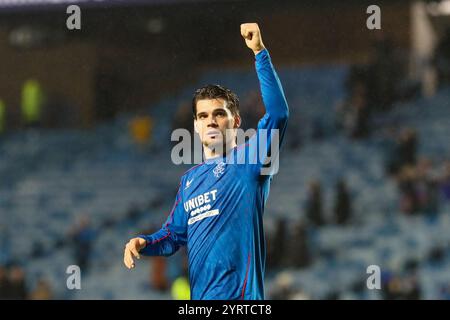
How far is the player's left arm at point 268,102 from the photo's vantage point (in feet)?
14.3

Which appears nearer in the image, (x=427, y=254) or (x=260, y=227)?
(x=260, y=227)

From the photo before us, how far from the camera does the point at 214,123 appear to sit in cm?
461

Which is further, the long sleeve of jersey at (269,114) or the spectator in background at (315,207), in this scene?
the spectator in background at (315,207)

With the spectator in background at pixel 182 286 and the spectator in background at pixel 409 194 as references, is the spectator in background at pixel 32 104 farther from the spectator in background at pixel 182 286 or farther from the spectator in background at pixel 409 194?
the spectator in background at pixel 409 194

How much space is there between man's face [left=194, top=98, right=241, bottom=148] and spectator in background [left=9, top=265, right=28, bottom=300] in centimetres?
1191

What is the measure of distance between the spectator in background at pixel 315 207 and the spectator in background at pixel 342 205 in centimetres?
31

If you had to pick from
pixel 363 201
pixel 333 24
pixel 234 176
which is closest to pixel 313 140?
pixel 363 201

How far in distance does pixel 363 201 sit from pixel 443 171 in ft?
5.56

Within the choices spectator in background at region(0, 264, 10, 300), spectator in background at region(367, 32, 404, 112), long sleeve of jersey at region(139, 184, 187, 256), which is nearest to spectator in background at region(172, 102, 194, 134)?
spectator in background at region(367, 32, 404, 112)

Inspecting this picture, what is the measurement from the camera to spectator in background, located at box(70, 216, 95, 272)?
1748 centimetres

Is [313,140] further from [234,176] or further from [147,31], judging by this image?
[234,176]

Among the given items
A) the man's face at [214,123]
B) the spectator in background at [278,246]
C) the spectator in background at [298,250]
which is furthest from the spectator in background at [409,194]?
the man's face at [214,123]

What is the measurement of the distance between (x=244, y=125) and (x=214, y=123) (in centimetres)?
1252

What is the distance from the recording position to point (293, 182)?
1805cm
